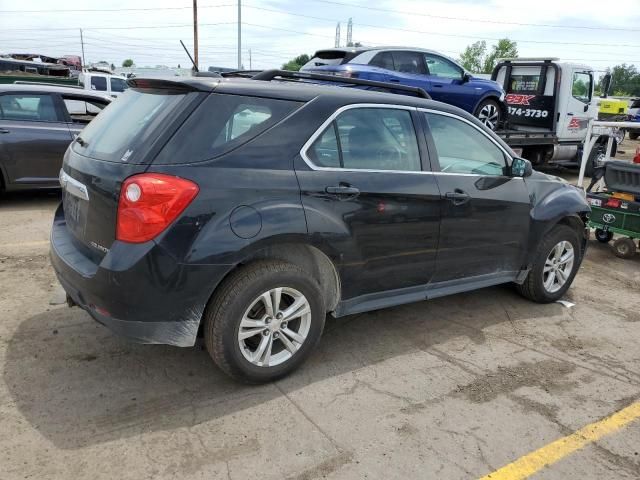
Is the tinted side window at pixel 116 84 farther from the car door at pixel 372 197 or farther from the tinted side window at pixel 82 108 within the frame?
the car door at pixel 372 197

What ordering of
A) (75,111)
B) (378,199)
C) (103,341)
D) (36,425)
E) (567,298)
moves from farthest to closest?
(75,111), (567,298), (103,341), (378,199), (36,425)

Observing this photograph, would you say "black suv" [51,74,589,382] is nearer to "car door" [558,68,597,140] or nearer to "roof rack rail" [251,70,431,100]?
"roof rack rail" [251,70,431,100]

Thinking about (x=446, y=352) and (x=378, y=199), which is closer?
(x=378, y=199)

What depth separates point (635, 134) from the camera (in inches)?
1168

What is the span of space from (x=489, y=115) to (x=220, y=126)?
8.96 m

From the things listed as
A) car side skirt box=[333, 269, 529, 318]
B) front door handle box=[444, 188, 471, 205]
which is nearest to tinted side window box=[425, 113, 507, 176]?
front door handle box=[444, 188, 471, 205]

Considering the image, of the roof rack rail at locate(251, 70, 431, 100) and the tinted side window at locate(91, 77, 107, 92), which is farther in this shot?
the tinted side window at locate(91, 77, 107, 92)

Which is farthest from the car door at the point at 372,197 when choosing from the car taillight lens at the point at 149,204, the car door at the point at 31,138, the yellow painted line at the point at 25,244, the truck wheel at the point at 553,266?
the car door at the point at 31,138

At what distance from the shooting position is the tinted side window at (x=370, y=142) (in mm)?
3369

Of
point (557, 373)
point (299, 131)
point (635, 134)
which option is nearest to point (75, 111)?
point (299, 131)

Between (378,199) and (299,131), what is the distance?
67cm

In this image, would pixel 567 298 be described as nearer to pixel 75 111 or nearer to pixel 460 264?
pixel 460 264

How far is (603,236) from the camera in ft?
24.3

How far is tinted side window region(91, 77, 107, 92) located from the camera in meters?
21.1
